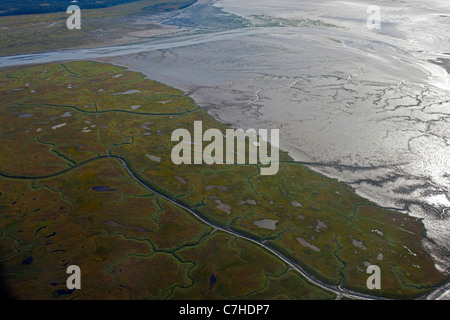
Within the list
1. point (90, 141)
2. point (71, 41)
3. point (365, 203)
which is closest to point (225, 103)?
point (90, 141)

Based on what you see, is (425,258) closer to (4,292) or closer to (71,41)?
(4,292)
